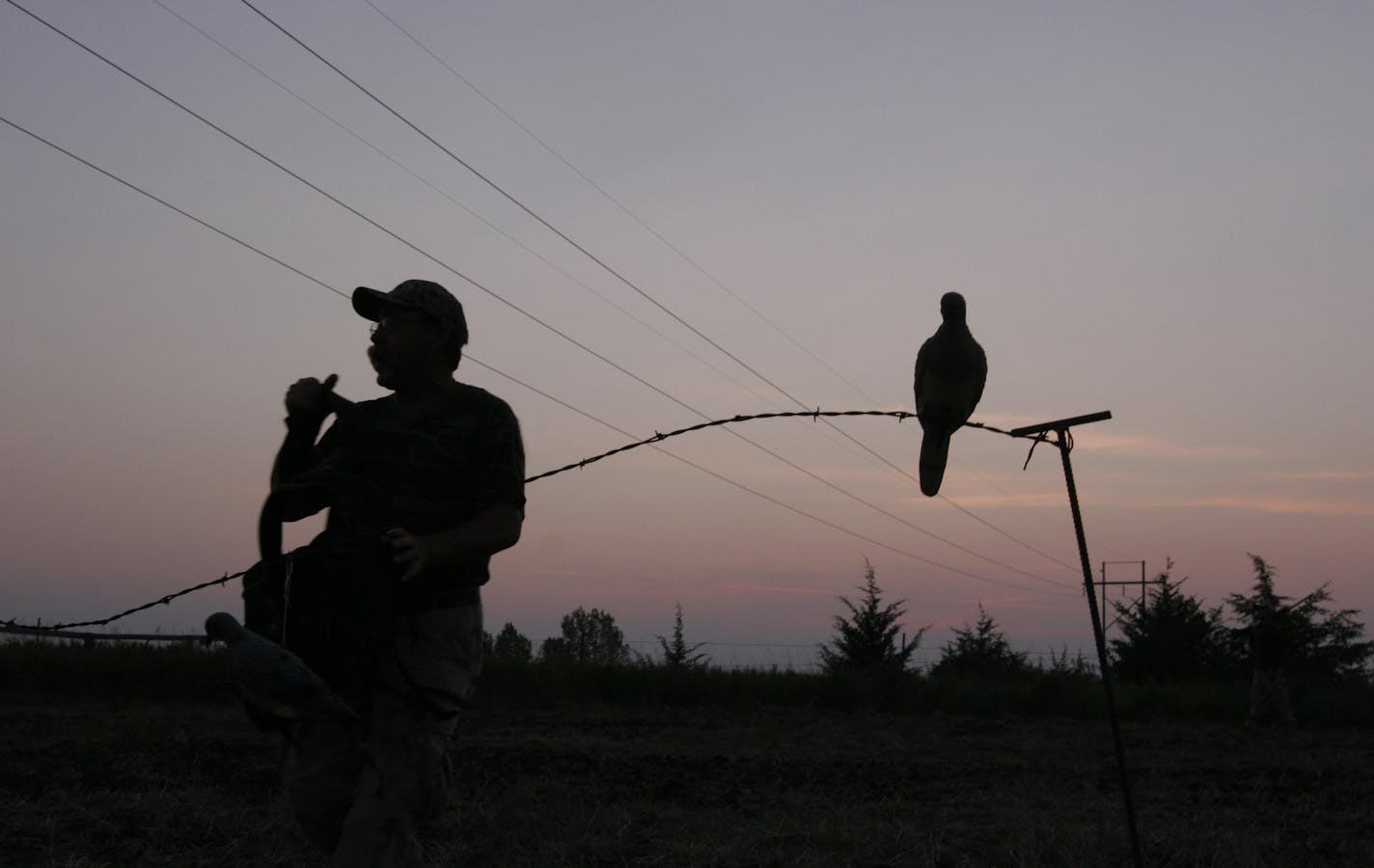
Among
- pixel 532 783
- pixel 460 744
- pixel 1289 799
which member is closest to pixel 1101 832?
pixel 1289 799

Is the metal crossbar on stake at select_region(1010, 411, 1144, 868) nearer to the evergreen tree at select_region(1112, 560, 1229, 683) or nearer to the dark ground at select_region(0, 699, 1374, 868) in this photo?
the dark ground at select_region(0, 699, 1374, 868)

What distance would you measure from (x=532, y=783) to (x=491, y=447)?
19.3 ft

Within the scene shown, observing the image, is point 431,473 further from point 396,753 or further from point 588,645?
point 588,645

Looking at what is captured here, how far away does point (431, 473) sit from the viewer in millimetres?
2887

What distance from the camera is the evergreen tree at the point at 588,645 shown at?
65.9 feet

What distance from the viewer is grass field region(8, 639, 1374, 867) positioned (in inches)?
228

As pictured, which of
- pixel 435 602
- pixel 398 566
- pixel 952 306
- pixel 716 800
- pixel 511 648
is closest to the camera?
pixel 398 566

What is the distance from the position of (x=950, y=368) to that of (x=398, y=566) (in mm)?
2069

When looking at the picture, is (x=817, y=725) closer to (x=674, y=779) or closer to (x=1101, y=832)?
(x=674, y=779)

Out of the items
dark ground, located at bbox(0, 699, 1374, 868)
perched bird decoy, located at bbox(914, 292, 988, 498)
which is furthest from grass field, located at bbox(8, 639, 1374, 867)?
perched bird decoy, located at bbox(914, 292, 988, 498)

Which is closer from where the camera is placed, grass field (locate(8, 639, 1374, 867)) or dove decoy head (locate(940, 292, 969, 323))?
dove decoy head (locate(940, 292, 969, 323))

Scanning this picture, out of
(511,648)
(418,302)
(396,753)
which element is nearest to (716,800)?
(396,753)

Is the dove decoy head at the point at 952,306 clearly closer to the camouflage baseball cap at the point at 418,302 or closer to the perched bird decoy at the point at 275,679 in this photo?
the camouflage baseball cap at the point at 418,302

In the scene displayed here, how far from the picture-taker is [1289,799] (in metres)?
8.41
